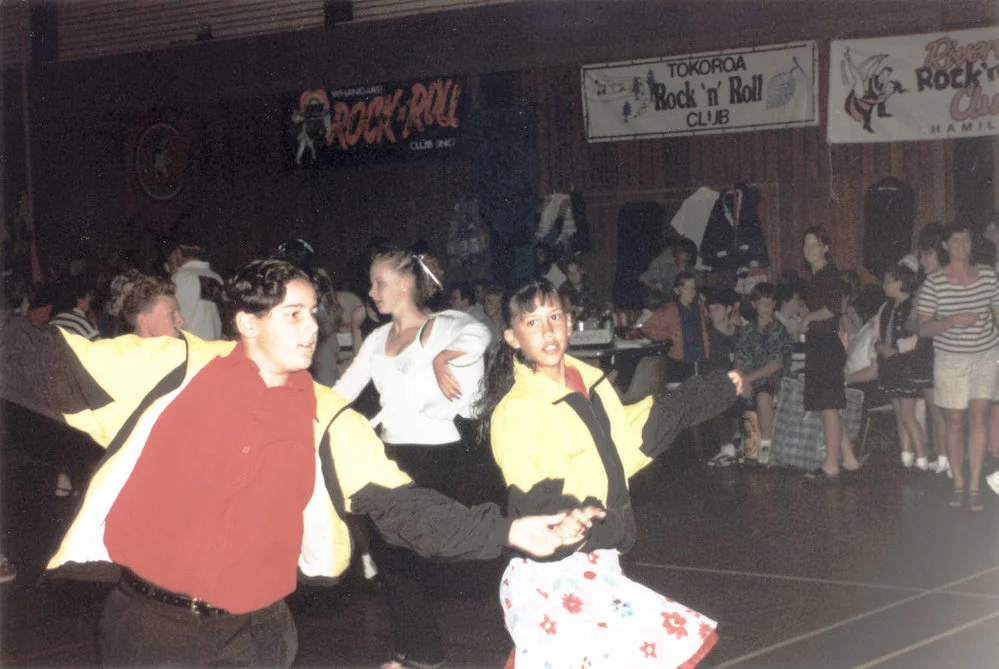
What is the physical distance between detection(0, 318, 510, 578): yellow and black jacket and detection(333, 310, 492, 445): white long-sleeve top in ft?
8.16

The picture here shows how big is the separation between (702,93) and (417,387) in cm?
993

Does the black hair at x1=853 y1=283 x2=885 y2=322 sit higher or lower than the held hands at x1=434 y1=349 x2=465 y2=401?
lower

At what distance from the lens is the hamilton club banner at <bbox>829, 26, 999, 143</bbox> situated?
1305 centimetres

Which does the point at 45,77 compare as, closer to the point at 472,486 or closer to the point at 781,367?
the point at 781,367

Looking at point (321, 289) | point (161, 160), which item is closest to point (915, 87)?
point (321, 289)

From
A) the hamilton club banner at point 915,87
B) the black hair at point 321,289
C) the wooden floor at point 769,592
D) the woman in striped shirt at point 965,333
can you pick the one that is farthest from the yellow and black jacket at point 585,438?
the hamilton club banner at point 915,87

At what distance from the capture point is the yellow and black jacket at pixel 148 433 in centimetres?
300

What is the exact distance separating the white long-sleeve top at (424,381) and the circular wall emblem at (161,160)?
1422 centimetres

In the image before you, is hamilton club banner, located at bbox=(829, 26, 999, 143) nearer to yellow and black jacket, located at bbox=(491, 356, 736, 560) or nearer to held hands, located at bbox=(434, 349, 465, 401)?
held hands, located at bbox=(434, 349, 465, 401)

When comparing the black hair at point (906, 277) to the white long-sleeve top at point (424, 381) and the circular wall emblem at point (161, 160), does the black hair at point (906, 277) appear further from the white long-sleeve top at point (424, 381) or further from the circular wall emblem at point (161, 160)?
the circular wall emblem at point (161, 160)

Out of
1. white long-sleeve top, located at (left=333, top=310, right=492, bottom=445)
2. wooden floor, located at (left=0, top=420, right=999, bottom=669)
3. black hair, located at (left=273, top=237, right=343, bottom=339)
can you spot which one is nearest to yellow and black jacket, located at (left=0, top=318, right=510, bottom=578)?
black hair, located at (left=273, top=237, right=343, bottom=339)

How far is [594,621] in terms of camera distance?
12.6 feet

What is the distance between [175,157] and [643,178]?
7507 mm

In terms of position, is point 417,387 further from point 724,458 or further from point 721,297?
point 721,297
